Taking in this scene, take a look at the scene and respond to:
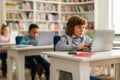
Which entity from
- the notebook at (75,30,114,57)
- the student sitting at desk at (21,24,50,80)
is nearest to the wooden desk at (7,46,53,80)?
the student sitting at desk at (21,24,50,80)

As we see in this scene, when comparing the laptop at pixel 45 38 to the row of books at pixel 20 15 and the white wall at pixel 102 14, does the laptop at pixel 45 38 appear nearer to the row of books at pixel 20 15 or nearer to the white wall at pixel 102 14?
the row of books at pixel 20 15

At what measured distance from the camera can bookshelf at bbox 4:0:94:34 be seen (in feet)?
20.0

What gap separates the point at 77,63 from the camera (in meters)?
2.10

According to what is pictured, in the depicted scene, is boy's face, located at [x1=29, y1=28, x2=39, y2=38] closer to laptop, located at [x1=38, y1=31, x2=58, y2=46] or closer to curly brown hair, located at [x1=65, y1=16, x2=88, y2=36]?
laptop, located at [x1=38, y1=31, x2=58, y2=46]

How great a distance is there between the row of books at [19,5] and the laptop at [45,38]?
2509mm

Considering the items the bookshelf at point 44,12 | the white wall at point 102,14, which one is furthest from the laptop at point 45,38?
the white wall at point 102,14

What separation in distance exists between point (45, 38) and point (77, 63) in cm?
169

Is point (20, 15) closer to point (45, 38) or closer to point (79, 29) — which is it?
point (45, 38)

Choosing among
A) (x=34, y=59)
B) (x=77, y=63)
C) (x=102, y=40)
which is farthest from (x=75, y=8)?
(x=77, y=63)

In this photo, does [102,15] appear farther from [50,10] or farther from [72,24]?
[72,24]

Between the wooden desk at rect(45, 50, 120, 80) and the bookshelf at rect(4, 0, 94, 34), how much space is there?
12.5 ft

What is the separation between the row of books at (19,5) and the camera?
592 centimetres

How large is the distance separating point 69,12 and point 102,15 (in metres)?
1.07

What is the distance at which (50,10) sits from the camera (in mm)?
6809
